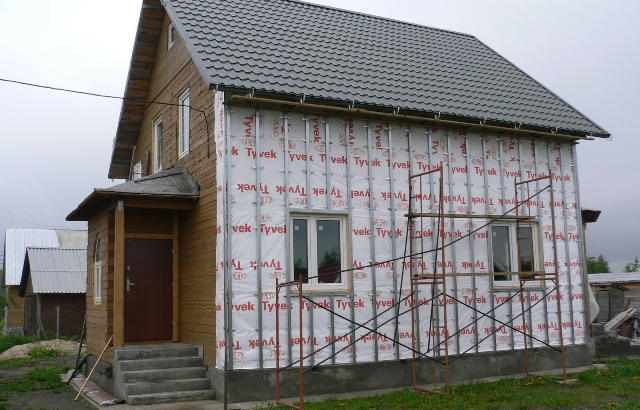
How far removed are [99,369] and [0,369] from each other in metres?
6.34

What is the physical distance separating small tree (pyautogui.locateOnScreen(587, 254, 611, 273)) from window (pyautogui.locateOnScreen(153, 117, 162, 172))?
82.5 meters

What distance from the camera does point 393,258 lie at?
481 inches

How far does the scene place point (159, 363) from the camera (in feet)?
37.5

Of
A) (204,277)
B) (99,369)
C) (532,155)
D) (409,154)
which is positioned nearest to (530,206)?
(532,155)

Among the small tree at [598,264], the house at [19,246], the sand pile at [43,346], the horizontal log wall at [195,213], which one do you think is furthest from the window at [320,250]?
the small tree at [598,264]

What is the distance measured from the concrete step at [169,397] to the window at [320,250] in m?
2.39

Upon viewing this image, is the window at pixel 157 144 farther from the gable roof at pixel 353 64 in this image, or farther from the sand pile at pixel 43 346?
the sand pile at pixel 43 346

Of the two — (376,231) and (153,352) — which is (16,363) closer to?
(153,352)

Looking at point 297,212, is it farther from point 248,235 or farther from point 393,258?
point 393,258

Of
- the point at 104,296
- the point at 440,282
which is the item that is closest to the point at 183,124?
the point at 104,296

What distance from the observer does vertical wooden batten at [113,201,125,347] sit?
460 inches

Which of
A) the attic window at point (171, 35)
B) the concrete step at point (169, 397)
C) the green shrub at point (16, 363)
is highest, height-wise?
the attic window at point (171, 35)

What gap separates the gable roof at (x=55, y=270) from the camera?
29.4m

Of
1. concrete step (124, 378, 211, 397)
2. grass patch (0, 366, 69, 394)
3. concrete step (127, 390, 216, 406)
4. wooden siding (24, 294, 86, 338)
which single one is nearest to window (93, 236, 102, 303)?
grass patch (0, 366, 69, 394)
